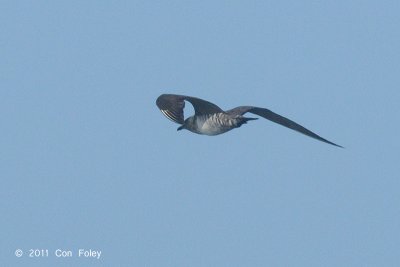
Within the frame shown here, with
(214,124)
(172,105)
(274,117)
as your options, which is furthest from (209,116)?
(274,117)

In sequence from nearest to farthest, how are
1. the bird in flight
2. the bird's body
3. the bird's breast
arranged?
the bird in flight → the bird's body → the bird's breast

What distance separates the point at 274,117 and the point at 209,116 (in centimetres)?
203

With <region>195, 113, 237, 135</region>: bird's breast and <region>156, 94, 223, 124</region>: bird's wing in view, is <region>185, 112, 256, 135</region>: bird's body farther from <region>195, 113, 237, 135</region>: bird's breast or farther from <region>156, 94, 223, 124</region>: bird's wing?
<region>156, 94, 223, 124</region>: bird's wing

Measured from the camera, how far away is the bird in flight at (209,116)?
42.7 m

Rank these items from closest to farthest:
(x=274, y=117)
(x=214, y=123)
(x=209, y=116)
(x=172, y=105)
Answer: (x=172, y=105) → (x=214, y=123) → (x=209, y=116) → (x=274, y=117)

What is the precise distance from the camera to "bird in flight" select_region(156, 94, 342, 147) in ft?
140

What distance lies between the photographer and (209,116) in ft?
145

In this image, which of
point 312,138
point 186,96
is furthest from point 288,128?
point 186,96

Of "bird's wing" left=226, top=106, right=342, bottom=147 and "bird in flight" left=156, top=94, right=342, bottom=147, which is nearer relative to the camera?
"bird in flight" left=156, top=94, right=342, bottom=147

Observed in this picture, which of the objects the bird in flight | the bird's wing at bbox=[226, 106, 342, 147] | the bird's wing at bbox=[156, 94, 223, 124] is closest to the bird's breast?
the bird in flight

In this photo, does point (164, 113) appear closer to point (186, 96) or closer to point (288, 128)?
point (186, 96)

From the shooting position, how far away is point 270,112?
146 feet

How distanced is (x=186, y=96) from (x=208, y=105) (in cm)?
112

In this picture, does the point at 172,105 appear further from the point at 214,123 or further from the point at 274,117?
the point at 274,117
